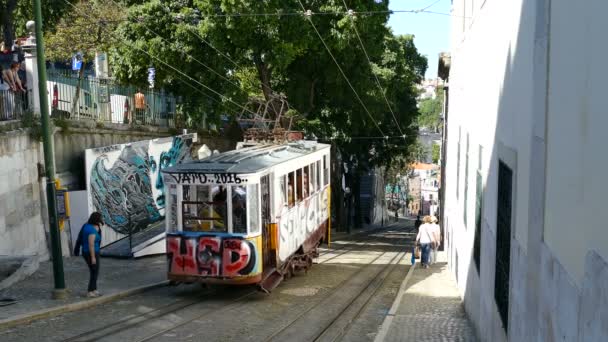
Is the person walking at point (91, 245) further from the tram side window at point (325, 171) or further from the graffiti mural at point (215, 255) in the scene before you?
the tram side window at point (325, 171)

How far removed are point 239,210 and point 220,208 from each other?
377mm

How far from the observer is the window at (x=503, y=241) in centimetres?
759

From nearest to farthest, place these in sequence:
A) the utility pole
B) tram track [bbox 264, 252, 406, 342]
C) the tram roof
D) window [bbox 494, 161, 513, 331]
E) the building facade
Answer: the building facade → window [bbox 494, 161, 513, 331] → tram track [bbox 264, 252, 406, 342] → the utility pole → the tram roof

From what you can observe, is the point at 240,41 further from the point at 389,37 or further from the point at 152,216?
the point at 389,37

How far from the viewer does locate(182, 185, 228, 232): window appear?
12.9 metres

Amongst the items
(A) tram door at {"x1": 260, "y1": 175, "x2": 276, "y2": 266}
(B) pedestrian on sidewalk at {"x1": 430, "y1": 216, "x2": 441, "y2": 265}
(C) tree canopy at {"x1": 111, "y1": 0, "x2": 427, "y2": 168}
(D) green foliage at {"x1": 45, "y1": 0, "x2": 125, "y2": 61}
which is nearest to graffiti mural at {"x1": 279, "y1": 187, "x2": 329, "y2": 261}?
(A) tram door at {"x1": 260, "y1": 175, "x2": 276, "y2": 266}

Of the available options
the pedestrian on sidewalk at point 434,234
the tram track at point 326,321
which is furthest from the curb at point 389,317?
the pedestrian on sidewalk at point 434,234

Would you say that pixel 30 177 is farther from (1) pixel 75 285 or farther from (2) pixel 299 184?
(2) pixel 299 184

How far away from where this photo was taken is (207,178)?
1288 centimetres

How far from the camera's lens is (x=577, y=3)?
14.7 feet

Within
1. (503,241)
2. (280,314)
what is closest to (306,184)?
(280,314)

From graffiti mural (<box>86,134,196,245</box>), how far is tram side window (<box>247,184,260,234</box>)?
651cm

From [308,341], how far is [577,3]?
7528 millimetres

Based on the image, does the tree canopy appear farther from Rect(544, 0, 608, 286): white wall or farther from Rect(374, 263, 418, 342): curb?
Rect(544, 0, 608, 286): white wall
